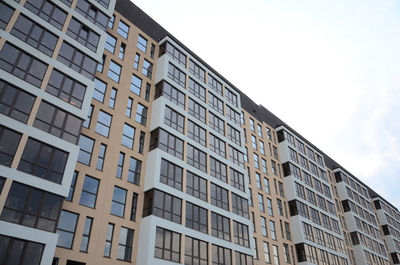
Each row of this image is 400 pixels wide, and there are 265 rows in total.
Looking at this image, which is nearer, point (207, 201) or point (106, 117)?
point (106, 117)

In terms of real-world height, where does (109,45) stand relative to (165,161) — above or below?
above

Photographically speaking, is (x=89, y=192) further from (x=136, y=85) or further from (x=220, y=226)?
(x=220, y=226)

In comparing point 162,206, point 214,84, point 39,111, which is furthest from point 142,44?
point 162,206

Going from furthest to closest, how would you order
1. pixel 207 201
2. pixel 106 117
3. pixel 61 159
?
pixel 207 201 < pixel 106 117 < pixel 61 159

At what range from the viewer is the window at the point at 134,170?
28.2 metres

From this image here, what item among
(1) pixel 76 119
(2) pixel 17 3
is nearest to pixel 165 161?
(1) pixel 76 119

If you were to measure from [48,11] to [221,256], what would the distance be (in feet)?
83.3

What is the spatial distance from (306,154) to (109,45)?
37817 mm

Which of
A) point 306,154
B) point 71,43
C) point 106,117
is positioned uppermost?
point 306,154

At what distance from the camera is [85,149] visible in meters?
26.0

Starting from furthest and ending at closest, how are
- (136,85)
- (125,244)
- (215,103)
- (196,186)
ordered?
(215,103)
(136,85)
(196,186)
(125,244)

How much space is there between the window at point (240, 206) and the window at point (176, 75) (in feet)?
44.4

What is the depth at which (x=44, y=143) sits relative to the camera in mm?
21359

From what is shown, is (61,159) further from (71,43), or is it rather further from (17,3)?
(17,3)
